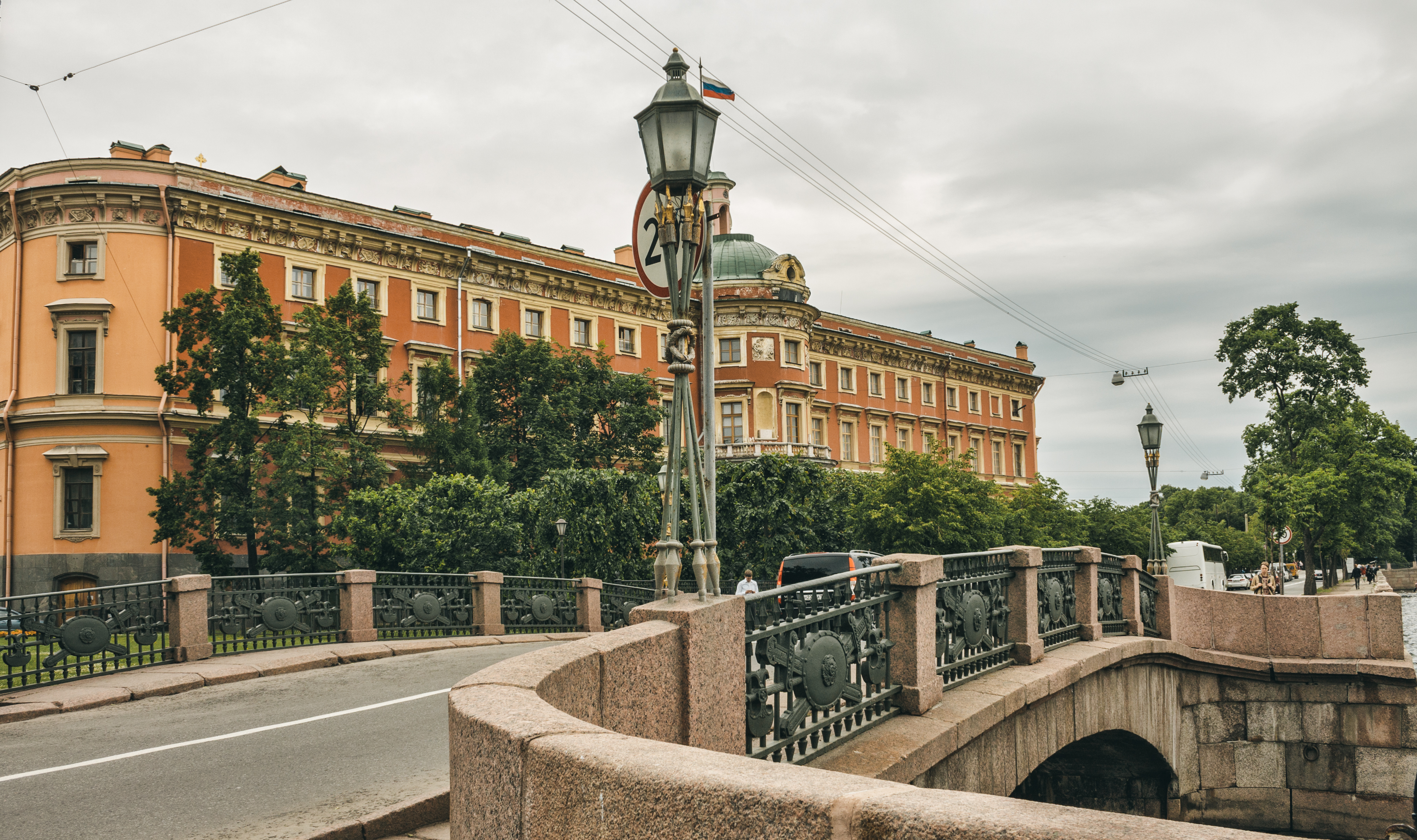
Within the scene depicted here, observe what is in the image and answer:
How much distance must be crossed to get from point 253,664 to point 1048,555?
9680 millimetres

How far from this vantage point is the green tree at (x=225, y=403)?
2756 centimetres

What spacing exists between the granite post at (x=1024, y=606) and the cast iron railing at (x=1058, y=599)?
0.46 m

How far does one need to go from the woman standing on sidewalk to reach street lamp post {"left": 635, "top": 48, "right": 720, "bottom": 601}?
29.6m

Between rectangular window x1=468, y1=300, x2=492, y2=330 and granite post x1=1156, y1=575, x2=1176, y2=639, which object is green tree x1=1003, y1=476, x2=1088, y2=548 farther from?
granite post x1=1156, y1=575, x2=1176, y2=639

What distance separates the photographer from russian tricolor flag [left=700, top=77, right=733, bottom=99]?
2014cm

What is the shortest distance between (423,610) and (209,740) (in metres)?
8.73

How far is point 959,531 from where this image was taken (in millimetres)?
41344

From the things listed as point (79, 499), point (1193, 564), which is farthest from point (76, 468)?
point (1193, 564)

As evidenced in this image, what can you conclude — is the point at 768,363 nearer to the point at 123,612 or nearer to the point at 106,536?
the point at 106,536

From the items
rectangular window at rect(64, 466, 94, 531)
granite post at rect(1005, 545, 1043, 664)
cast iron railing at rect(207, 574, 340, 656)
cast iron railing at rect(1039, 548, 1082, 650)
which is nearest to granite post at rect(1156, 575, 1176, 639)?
cast iron railing at rect(1039, 548, 1082, 650)

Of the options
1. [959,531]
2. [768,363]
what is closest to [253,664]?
[959,531]

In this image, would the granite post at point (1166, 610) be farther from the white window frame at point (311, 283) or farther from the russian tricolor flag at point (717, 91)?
the white window frame at point (311, 283)

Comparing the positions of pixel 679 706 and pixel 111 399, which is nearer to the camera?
pixel 679 706

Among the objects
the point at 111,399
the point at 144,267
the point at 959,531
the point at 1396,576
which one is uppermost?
the point at 144,267
